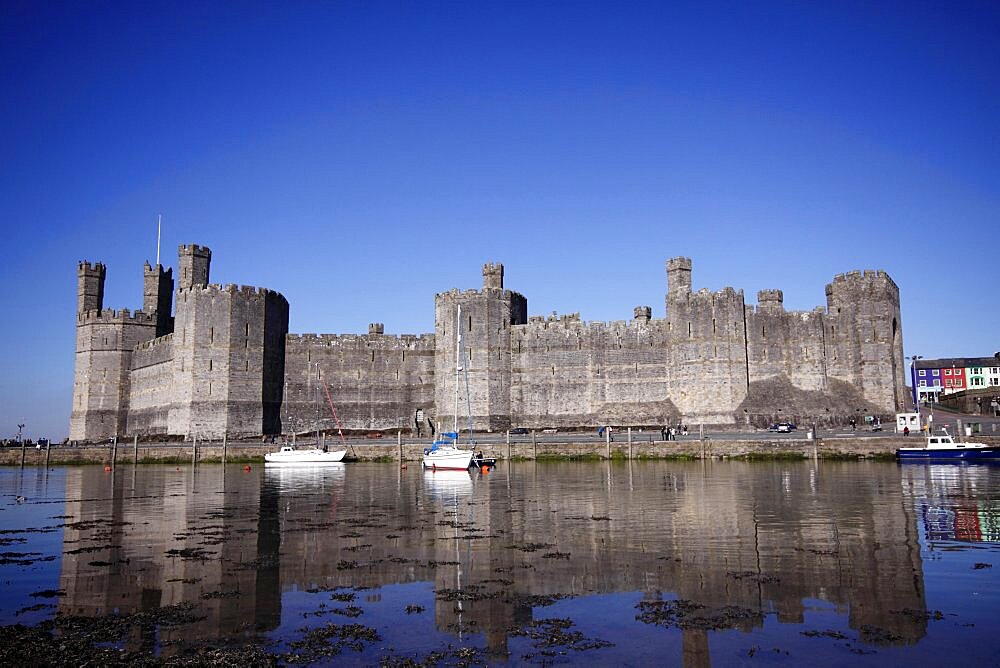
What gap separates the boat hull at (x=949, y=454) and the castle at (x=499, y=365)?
12.7 metres

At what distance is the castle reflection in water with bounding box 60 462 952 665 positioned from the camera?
1006cm

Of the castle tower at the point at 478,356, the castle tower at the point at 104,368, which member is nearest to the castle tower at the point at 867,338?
the castle tower at the point at 478,356

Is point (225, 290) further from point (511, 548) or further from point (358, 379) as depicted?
point (511, 548)

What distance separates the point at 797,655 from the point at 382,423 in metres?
50.5

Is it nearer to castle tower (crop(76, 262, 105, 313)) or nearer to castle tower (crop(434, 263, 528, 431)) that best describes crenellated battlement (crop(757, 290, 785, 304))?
castle tower (crop(434, 263, 528, 431))

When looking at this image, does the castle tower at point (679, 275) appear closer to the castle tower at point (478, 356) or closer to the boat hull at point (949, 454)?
the castle tower at point (478, 356)

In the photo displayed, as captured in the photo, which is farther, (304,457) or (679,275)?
(679,275)

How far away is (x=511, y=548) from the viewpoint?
562 inches

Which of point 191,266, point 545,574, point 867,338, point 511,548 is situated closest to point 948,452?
point 867,338

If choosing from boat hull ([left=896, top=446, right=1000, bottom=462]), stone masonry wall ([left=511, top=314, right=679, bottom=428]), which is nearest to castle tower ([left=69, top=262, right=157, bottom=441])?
stone masonry wall ([left=511, top=314, right=679, bottom=428])

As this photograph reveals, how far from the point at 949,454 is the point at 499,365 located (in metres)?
26.9

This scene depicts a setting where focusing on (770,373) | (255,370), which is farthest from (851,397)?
(255,370)

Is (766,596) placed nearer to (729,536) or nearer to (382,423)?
(729,536)

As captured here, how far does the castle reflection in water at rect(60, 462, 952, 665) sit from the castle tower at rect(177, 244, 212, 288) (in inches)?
1223
